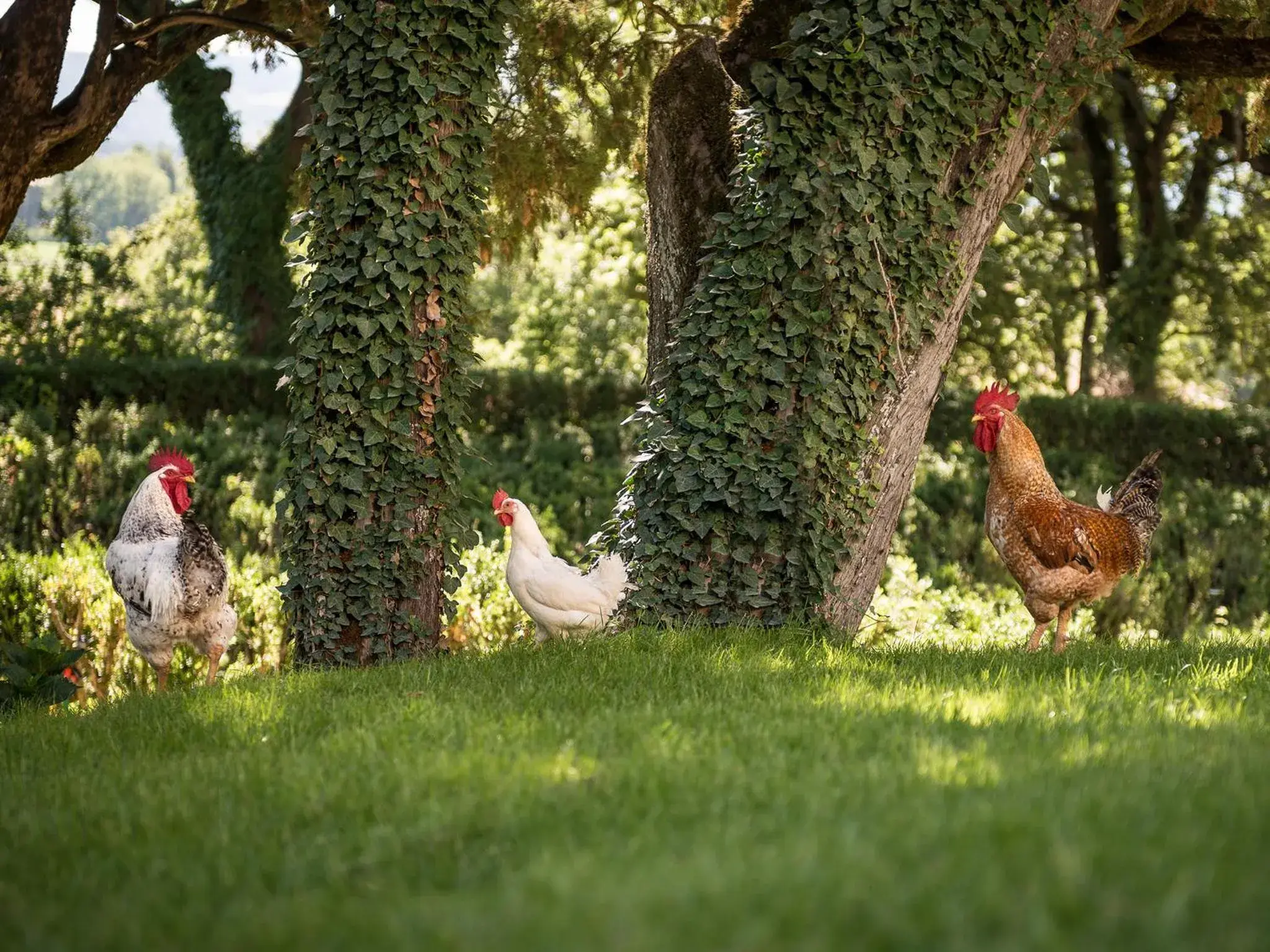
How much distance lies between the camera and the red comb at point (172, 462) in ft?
25.1

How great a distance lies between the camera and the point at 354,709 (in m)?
4.98

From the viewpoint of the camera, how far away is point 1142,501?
24.9 ft

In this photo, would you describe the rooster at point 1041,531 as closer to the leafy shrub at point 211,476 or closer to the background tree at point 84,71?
the leafy shrub at point 211,476

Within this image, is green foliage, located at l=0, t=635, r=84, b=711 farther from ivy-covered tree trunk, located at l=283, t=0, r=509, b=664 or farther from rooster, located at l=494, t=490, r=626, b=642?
rooster, located at l=494, t=490, r=626, b=642

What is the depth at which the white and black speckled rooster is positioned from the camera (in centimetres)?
712

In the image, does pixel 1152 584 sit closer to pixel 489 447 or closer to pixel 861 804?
pixel 489 447

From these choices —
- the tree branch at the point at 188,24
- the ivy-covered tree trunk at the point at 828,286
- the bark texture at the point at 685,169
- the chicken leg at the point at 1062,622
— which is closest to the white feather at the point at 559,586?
the ivy-covered tree trunk at the point at 828,286

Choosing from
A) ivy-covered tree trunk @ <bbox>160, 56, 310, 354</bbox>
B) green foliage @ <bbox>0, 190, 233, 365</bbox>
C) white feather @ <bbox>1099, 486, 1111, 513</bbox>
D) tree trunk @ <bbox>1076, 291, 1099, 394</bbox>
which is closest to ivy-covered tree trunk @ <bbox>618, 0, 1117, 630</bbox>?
white feather @ <bbox>1099, 486, 1111, 513</bbox>

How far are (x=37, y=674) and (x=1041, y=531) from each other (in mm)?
5678

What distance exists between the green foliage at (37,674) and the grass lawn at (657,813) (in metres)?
1.23

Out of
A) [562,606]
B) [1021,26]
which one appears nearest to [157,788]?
[562,606]

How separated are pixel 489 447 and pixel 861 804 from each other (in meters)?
12.0

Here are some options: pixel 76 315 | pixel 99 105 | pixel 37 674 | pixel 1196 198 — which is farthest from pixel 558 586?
pixel 1196 198

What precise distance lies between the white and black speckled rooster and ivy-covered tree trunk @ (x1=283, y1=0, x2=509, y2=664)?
0.74 m
